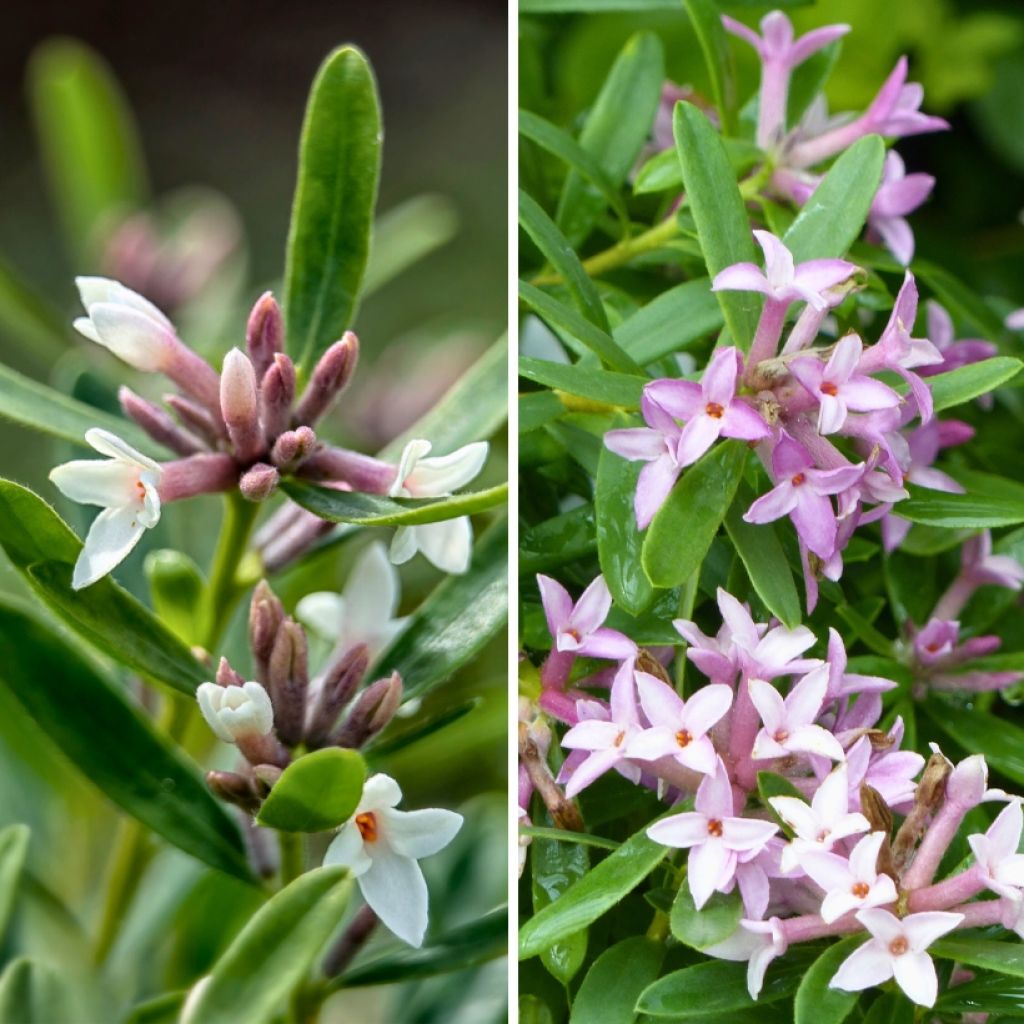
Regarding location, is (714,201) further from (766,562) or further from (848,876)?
(848,876)

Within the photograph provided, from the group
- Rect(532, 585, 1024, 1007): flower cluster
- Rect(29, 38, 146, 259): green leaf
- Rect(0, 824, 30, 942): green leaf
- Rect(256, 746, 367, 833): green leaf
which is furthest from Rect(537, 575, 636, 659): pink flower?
Rect(29, 38, 146, 259): green leaf

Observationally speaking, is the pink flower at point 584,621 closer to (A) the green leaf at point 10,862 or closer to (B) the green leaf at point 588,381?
(B) the green leaf at point 588,381

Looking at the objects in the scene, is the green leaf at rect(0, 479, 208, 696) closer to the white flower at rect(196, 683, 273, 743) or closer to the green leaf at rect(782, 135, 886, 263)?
the white flower at rect(196, 683, 273, 743)

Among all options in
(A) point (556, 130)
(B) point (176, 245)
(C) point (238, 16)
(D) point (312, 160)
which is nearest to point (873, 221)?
(A) point (556, 130)

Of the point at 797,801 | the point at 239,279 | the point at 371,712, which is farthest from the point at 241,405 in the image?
the point at 239,279

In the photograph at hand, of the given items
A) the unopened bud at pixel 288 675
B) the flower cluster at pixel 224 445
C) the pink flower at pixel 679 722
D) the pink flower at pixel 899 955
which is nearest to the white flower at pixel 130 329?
the flower cluster at pixel 224 445

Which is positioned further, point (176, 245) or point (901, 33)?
point (901, 33)

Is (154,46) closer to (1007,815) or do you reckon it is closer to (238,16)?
(238,16)
